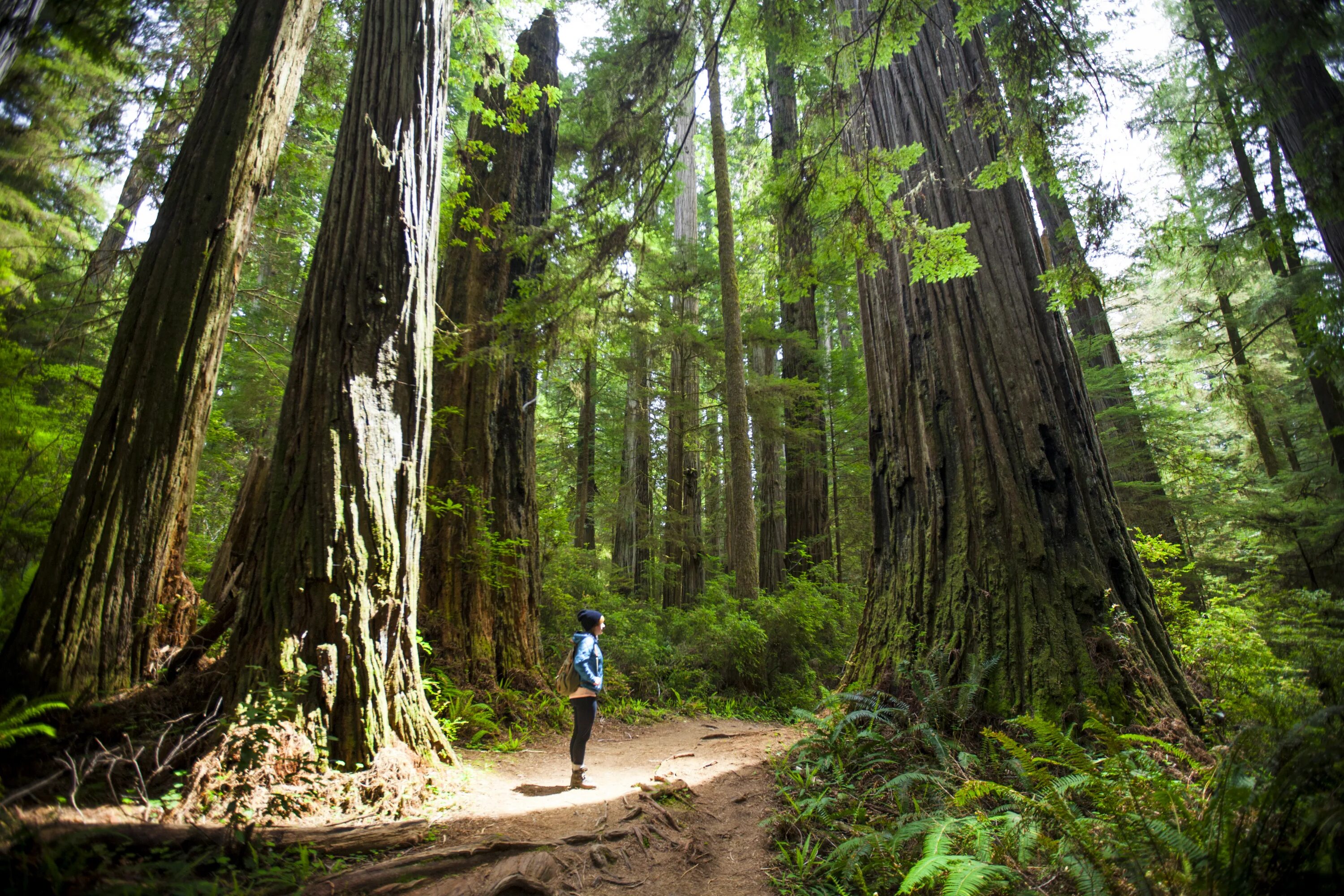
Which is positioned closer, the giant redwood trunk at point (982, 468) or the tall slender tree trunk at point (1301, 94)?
the tall slender tree trunk at point (1301, 94)

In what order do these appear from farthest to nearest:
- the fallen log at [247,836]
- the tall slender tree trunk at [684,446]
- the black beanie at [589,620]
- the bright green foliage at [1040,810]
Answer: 1. the tall slender tree trunk at [684,446]
2. the black beanie at [589,620]
3. the fallen log at [247,836]
4. the bright green foliage at [1040,810]

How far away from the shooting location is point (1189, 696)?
385 centimetres

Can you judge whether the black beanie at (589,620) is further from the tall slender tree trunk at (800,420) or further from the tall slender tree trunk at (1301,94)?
the tall slender tree trunk at (800,420)

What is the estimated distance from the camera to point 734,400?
9.73 meters

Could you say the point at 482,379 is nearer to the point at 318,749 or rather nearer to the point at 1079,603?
the point at 318,749

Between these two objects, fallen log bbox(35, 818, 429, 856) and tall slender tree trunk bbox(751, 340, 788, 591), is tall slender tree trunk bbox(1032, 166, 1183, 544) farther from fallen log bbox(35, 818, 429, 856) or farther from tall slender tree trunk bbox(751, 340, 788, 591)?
fallen log bbox(35, 818, 429, 856)

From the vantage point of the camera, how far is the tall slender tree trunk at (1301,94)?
3084 millimetres

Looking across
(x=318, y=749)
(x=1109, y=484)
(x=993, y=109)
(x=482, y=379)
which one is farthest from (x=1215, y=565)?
(x=318, y=749)

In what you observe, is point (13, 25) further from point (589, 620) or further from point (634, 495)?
point (634, 495)

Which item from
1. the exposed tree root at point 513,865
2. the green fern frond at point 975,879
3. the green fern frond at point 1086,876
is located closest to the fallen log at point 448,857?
the exposed tree root at point 513,865

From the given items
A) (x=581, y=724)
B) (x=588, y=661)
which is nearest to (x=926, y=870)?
(x=581, y=724)

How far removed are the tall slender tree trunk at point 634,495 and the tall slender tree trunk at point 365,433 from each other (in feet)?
32.1

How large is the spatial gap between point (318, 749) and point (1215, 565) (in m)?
15.6

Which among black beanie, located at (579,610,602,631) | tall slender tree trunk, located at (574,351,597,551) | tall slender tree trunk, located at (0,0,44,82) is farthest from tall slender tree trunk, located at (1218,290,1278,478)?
tall slender tree trunk, located at (0,0,44,82)
